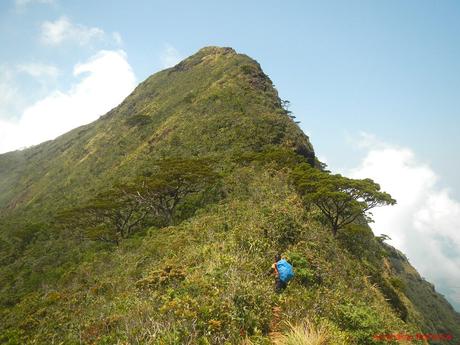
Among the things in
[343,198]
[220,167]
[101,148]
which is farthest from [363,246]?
[101,148]

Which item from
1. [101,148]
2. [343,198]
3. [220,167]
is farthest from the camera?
[101,148]

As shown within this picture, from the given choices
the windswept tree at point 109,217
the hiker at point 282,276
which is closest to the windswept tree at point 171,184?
the windswept tree at point 109,217

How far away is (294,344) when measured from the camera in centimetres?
756

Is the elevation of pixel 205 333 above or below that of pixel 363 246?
below

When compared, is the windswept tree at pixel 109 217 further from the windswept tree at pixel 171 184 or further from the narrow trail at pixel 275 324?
the narrow trail at pixel 275 324

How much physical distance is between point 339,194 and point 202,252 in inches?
470

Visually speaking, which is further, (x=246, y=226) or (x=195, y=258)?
(x=246, y=226)

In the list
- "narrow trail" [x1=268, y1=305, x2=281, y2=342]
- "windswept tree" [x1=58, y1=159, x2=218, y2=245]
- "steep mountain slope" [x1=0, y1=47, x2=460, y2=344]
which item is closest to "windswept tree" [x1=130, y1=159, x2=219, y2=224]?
"windswept tree" [x1=58, y1=159, x2=218, y2=245]

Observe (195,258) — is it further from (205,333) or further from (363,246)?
(363,246)

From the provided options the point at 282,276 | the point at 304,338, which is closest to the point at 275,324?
the point at 304,338

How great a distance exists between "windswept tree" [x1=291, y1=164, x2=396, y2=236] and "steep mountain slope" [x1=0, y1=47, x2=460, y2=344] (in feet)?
3.23

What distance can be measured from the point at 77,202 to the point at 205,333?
3956 centimetres

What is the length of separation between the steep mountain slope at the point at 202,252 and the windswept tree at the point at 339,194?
3.23 feet

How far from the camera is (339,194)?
23469 millimetres
